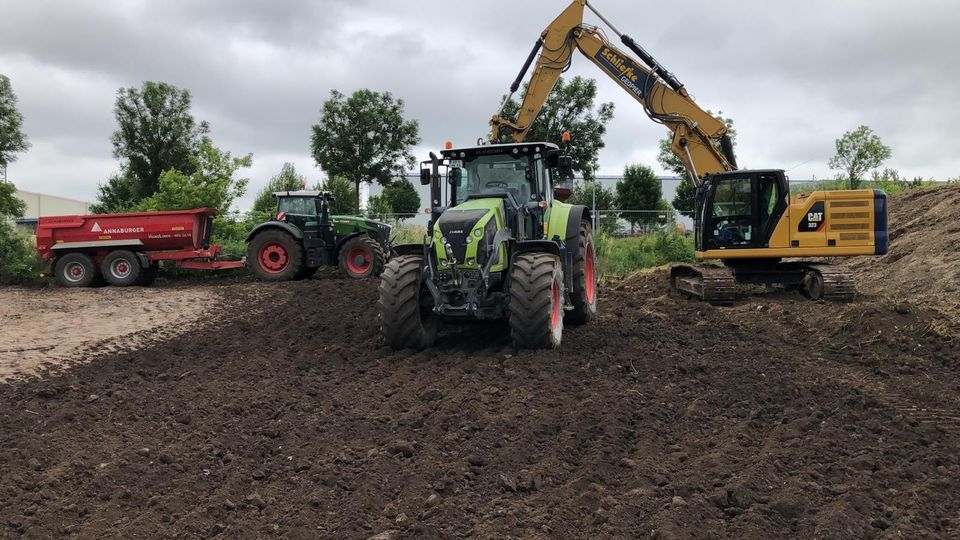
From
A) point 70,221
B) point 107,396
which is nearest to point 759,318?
point 107,396

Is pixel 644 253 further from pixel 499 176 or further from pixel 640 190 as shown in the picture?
pixel 640 190

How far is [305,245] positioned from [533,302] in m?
10.3

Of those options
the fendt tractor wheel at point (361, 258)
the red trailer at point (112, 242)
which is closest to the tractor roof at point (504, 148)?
the fendt tractor wheel at point (361, 258)

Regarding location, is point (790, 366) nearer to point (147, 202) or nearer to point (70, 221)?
point (70, 221)

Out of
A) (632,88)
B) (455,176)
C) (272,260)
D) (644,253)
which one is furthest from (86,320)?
(644,253)

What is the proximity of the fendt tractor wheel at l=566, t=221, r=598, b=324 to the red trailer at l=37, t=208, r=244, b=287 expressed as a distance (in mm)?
9785

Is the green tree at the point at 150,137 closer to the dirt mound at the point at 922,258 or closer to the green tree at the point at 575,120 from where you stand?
the green tree at the point at 575,120

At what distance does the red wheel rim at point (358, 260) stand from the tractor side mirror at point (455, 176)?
7.79 m

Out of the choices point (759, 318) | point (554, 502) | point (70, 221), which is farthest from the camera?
point (70, 221)

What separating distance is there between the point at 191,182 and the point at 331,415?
18.0 m

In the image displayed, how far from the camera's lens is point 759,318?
36.5 feet

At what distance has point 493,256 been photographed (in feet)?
25.5

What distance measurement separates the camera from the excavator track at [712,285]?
12.3 metres

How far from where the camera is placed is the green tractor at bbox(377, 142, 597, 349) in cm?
761
